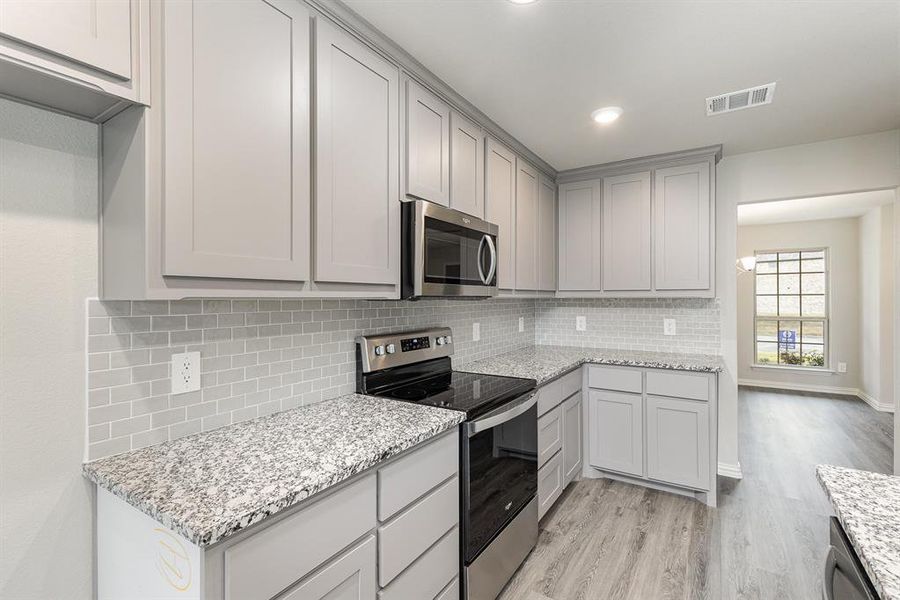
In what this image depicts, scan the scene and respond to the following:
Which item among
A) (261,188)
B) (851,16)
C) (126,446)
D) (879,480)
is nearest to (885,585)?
(879,480)

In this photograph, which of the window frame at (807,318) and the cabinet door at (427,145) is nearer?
the cabinet door at (427,145)

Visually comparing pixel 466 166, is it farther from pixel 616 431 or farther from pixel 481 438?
pixel 616 431

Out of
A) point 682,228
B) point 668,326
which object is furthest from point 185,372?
point 668,326

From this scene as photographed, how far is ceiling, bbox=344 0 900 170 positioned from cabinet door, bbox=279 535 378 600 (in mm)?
1819

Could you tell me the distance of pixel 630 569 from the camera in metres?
2.13

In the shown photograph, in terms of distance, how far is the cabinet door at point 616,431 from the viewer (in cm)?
296

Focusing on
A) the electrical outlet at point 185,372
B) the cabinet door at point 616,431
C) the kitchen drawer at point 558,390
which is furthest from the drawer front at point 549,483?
the electrical outlet at point 185,372

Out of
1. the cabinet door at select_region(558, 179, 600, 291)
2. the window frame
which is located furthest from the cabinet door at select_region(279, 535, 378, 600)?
the window frame

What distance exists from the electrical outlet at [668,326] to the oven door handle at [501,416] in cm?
179

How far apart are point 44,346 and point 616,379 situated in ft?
9.92

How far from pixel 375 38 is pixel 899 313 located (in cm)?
343

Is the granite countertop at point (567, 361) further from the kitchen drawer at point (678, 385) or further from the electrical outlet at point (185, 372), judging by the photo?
the electrical outlet at point (185, 372)

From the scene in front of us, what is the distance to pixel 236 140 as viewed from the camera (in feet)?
3.80

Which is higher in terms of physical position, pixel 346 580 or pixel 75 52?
pixel 75 52
